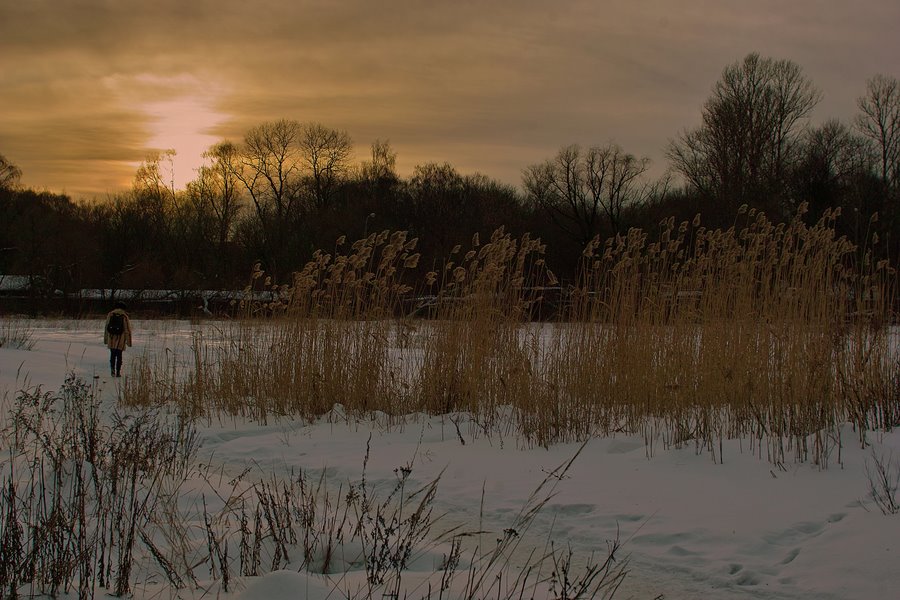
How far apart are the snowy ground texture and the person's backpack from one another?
5.25 m

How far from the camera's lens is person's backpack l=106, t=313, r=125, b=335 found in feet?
40.8

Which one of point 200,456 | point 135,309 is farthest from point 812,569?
point 135,309

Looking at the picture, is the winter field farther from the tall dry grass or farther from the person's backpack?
the person's backpack

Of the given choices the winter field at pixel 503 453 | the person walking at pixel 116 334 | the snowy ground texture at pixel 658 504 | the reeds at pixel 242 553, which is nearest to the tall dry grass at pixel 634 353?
the winter field at pixel 503 453

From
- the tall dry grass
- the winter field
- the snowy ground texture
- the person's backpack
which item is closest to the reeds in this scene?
the winter field

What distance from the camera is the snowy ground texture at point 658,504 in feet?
11.5

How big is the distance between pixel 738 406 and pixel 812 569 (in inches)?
104

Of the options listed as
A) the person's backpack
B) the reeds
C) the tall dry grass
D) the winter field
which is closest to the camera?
the reeds

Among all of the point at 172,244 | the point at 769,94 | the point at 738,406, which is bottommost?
the point at 738,406

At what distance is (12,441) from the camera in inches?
240

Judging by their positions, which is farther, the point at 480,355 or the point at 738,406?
the point at 480,355

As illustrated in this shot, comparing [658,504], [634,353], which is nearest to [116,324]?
[634,353]

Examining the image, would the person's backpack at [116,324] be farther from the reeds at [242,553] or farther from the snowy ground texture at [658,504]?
the reeds at [242,553]

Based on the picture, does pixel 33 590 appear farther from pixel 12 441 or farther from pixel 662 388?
pixel 662 388
